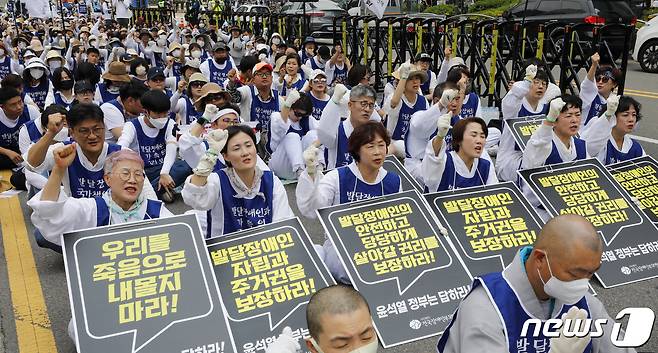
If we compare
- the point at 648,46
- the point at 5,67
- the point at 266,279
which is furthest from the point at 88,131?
the point at 648,46

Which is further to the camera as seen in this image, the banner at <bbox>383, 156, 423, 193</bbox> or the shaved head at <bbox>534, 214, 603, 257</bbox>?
the banner at <bbox>383, 156, 423, 193</bbox>

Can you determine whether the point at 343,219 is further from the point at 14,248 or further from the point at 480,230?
the point at 14,248

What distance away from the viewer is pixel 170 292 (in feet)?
10.8

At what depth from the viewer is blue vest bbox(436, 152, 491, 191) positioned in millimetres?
4742

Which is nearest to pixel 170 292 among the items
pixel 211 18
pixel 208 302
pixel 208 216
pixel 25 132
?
pixel 208 302

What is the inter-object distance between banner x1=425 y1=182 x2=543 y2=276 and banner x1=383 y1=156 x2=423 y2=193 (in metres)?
0.52

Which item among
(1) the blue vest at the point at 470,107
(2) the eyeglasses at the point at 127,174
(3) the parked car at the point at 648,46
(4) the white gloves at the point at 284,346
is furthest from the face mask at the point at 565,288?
(3) the parked car at the point at 648,46

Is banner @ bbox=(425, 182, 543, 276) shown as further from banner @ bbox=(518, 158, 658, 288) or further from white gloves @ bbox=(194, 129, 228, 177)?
white gloves @ bbox=(194, 129, 228, 177)

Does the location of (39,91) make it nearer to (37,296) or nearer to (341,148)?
(341,148)

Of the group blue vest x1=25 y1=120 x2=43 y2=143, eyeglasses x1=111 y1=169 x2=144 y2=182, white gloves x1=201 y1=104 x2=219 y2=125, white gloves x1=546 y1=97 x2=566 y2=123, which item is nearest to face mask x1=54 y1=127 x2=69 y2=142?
blue vest x1=25 y1=120 x2=43 y2=143

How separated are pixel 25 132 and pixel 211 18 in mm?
16045

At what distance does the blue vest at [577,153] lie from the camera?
16.6 ft

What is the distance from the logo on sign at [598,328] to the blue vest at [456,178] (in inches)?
94.3

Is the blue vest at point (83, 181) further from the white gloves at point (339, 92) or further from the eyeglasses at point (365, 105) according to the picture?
the eyeglasses at point (365, 105)
